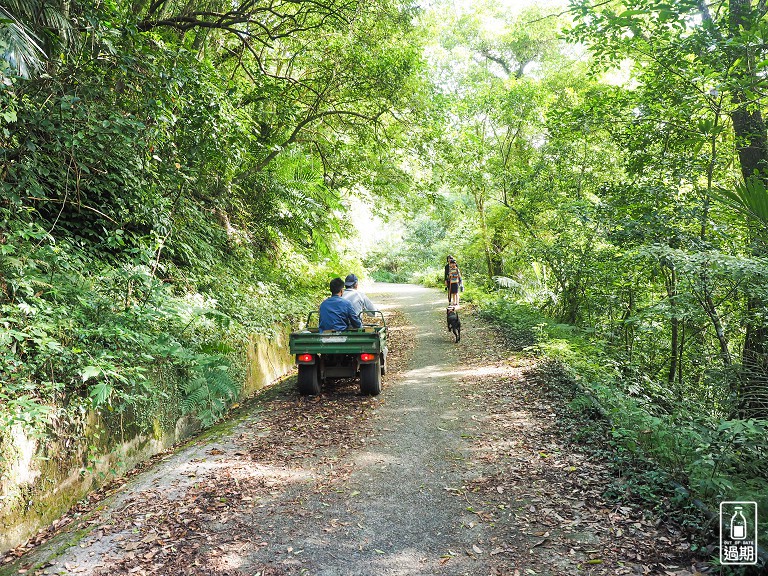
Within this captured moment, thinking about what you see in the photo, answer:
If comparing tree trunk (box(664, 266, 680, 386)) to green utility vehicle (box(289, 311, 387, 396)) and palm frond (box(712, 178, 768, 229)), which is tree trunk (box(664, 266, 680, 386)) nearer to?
palm frond (box(712, 178, 768, 229))

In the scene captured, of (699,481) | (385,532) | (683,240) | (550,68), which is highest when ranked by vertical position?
(550,68)

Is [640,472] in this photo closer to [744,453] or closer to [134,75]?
[744,453]

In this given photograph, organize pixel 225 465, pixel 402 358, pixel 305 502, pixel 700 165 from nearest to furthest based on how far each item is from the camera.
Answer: pixel 305 502, pixel 225 465, pixel 700 165, pixel 402 358

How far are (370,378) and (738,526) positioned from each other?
5.10 m

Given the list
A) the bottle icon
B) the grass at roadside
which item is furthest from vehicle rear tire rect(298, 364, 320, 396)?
the bottle icon

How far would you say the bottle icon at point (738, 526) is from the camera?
128 inches

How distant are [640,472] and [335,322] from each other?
479 cm

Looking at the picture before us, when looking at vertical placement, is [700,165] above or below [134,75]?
below

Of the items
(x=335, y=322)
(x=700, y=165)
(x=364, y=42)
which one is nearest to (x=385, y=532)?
(x=335, y=322)

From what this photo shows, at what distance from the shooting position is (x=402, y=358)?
11062mm

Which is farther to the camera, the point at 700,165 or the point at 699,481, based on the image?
the point at 700,165

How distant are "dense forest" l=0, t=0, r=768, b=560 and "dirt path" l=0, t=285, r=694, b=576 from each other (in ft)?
2.44

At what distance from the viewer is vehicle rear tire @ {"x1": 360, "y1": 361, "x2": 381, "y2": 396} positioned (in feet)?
25.0

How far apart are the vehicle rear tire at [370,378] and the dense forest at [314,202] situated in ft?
6.86
